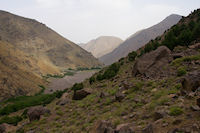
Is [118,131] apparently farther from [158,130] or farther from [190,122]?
[190,122]

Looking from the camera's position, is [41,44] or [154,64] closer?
[154,64]

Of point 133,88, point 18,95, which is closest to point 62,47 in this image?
point 18,95

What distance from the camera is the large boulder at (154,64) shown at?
1511cm

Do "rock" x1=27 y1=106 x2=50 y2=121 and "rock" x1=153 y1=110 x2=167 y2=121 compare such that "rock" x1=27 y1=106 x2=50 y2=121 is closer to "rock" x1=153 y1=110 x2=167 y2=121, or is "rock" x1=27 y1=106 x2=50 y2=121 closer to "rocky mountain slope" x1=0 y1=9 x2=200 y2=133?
"rocky mountain slope" x1=0 y1=9 x2=200 y2=133

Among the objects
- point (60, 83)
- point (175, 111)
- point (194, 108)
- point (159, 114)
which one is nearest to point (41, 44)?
point (60, 83)

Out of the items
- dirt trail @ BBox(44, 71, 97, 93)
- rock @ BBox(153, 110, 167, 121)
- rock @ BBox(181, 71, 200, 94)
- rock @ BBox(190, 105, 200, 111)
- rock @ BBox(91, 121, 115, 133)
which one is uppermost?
rock @ BBox(181, 71, 200, 94)

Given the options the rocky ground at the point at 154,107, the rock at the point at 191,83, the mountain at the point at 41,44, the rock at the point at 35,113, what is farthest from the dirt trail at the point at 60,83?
the rock at the point at 191,83

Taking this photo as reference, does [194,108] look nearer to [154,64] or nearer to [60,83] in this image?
[154,64]

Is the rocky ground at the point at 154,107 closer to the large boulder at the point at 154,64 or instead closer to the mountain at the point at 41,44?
the large boulder at the point at 154,64

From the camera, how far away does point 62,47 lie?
150875mm

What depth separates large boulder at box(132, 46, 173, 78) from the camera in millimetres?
15112

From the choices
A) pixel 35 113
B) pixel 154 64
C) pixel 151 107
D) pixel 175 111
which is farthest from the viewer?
pixel 35 113

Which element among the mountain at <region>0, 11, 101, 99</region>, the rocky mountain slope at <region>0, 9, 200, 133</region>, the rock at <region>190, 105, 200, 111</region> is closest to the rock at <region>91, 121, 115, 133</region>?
the rocky mountain slope at <region>0, 9, 200, 133</region>

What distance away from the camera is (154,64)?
16500mm
